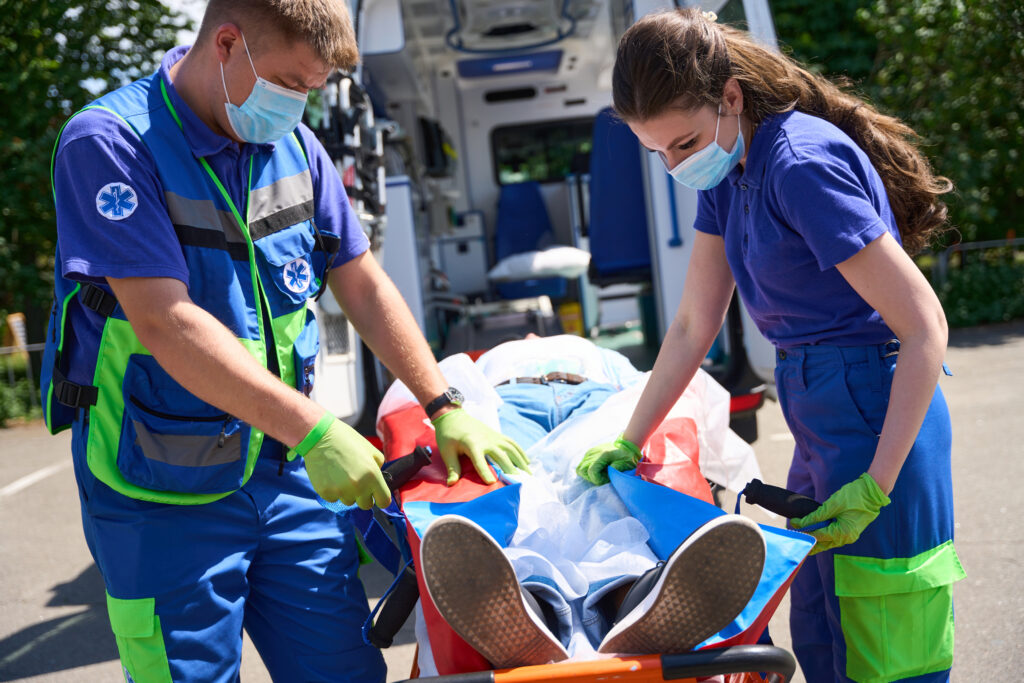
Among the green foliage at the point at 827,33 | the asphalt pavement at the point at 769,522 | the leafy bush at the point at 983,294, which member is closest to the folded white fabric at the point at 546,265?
the asphalt pavement at the point at 769,522

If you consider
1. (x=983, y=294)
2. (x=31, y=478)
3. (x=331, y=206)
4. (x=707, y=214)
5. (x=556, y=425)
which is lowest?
(x=31, y=478)

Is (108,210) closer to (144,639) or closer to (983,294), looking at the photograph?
(144,639)

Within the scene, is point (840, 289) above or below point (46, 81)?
below

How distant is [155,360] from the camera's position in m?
1.75

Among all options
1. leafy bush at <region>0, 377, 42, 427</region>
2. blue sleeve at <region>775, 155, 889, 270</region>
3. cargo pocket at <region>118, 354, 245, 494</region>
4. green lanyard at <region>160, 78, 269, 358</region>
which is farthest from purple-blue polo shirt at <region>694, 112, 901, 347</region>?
leafy bush at <region>0, 377, 42, 427</region>

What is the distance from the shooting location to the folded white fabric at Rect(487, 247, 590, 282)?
677 centimetres

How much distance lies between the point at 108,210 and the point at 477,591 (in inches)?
38.4

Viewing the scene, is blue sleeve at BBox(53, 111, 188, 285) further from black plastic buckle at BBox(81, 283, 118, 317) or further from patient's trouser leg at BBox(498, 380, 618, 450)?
patient's trouser leg at BBox(498, 380, 618, 450)

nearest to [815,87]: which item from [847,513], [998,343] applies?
[847,513]

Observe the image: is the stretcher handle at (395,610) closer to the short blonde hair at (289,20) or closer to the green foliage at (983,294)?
the short blonde hair at (289,20)

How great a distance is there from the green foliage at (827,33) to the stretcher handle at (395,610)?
38.5 ft

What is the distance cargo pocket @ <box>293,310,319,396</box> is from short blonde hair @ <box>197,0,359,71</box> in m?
0.59

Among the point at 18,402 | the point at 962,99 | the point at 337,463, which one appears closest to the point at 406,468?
the point at 337,463

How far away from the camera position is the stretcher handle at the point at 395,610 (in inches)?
70.9
